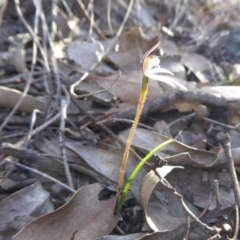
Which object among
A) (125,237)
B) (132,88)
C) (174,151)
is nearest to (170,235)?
(125,237)

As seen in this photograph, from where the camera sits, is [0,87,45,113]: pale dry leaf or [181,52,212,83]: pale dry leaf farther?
[181,52,212,83]: pale dry leaf

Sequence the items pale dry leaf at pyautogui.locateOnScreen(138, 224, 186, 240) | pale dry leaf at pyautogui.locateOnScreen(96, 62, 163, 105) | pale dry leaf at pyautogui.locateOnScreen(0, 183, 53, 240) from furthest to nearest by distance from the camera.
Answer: pale dry leaf at pyautogui.locateOnScreen(96, 62, 163, 105) < pale dry leaf at pyautogui.locateOnScreen(0, 183, 53, 240) < pale dry leaf at pyautogui.locateOnScreen(138, 224, 186, 240)

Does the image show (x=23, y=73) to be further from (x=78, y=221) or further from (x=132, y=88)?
(x=78, y=221)

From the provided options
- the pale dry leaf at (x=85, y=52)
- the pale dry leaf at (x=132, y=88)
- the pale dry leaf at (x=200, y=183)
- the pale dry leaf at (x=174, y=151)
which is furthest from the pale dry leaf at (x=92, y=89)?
the pale dry leaf at (x=200, y=183)

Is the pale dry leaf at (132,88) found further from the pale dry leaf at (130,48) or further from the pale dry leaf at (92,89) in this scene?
the pale dry leaf at (130,48)

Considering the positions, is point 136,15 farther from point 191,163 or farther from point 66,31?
point 191,163

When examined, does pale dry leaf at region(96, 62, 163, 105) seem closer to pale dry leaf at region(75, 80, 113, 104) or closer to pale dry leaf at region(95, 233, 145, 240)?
pale dry leaf at region(75, 80, 113, 104)

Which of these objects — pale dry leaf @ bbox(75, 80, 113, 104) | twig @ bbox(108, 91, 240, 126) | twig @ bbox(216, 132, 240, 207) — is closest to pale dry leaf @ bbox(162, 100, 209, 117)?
twig @ bbox(108, 91, 240, 126)

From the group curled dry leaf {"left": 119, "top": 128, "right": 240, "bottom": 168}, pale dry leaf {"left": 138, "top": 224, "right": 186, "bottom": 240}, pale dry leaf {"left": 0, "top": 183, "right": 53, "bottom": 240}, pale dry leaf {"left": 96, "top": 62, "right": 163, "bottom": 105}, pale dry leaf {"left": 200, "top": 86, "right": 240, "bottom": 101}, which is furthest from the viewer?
pale dry leaf {"left": 96, "top": 62, "right": 163, "bottom": 105}
